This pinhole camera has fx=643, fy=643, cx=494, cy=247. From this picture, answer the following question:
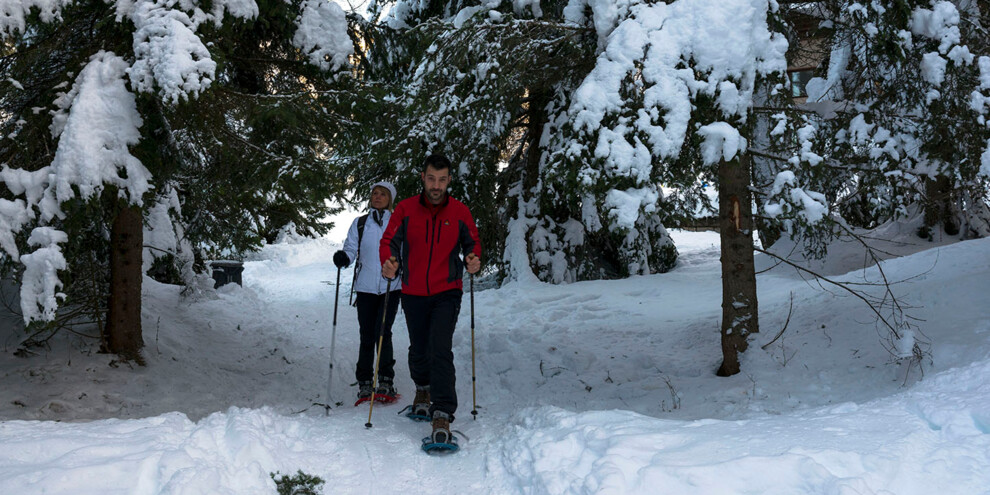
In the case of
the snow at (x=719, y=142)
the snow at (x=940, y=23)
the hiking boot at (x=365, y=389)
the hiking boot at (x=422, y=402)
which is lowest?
the hiking boot at (x=365, y=389)

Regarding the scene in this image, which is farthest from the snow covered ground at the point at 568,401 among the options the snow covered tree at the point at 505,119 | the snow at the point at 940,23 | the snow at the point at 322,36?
the snow at the point at 322,36

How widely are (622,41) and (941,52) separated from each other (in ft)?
7.96

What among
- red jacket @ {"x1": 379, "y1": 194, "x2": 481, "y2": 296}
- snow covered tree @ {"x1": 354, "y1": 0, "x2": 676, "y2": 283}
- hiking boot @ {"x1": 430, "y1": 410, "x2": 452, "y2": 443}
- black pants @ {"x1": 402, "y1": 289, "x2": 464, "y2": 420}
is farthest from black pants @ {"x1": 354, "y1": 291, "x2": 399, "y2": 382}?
snow covered tree @ {"x1": 354, "y1": 0, "x2": 676, "y2": 283}

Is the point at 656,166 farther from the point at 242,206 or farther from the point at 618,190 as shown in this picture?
the point at 242,206

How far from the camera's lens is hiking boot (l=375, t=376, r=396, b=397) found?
5619 millimetres

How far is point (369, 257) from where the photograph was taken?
569 centimetres

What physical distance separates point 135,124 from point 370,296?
2305 millimetres

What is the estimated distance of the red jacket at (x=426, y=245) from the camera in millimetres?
4629

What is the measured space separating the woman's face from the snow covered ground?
1.79 meters

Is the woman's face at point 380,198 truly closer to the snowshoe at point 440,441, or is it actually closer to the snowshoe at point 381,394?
the snowshoe at point 381,394

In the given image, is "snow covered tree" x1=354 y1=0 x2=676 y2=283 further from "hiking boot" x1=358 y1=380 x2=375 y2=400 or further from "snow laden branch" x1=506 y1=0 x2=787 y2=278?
"hiking boot" x1=358 y1=380 x2=375 y2=400

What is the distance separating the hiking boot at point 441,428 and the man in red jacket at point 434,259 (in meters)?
0.13

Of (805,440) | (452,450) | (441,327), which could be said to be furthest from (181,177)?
(805,440)

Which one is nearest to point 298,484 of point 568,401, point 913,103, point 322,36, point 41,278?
point 41,278
